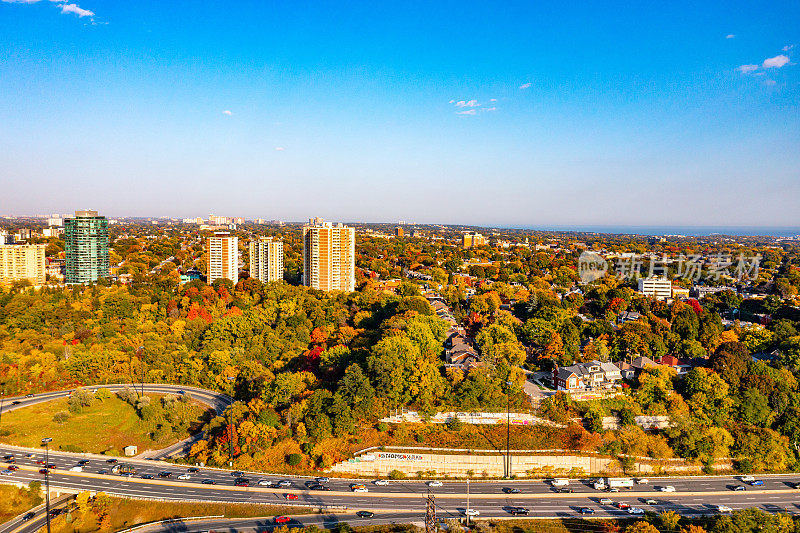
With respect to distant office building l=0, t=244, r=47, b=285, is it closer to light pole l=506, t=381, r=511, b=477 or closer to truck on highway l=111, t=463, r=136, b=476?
truck on highway l=111, t=463, r=136, b=476

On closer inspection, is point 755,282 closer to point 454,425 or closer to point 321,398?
point 454,425

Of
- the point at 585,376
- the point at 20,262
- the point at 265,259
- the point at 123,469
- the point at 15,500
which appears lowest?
the point at 15,500

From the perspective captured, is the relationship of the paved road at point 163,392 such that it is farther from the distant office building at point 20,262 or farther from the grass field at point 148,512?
the distant office building at point 20,262

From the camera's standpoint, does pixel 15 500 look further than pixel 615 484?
No

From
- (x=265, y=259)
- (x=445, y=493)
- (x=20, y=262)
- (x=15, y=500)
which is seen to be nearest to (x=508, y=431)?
(x=445, y=493)

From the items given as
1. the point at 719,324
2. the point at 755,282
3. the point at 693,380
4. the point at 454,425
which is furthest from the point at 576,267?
the point at 454,425

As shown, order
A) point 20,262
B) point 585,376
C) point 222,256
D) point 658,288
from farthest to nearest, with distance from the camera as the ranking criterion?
point 658,288
point 222,256
point 20,262
point 585,376

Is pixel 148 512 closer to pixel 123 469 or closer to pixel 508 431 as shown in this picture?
pixel 123 469
